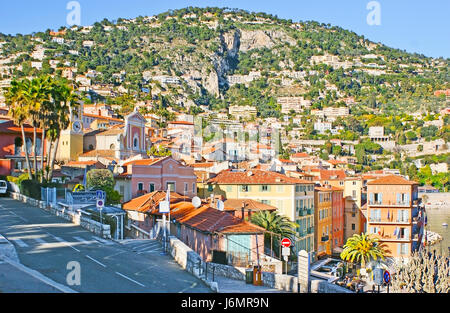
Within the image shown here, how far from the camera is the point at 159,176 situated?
52.6 m

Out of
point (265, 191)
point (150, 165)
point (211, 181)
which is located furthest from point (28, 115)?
point (265, 191)

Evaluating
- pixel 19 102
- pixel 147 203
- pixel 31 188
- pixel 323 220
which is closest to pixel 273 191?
pixel 323 220

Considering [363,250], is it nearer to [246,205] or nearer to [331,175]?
[246,205]

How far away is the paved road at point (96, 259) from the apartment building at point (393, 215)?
3808cm

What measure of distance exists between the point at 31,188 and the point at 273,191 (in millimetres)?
24478

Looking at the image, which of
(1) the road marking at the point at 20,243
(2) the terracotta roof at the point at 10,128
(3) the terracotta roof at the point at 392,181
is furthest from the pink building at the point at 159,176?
(1) the road marking at the point at 20,243

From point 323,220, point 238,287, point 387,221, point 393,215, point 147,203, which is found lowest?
point 323,220

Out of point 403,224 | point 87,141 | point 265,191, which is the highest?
point 87,141

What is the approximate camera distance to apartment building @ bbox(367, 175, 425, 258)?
58.5 metres

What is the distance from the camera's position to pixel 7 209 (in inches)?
1561

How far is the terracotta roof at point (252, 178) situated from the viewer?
56.6m

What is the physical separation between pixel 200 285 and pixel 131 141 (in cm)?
5598
